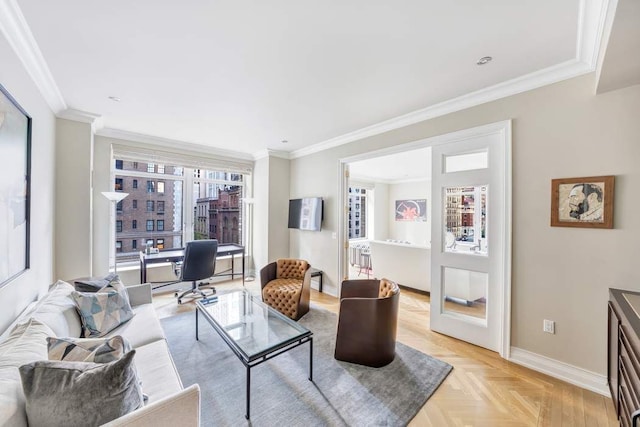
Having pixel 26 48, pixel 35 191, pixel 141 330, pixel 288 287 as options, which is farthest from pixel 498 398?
pixel 26 48

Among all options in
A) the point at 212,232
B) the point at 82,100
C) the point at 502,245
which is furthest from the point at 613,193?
the point at 212,232

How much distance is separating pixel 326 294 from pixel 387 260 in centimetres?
134

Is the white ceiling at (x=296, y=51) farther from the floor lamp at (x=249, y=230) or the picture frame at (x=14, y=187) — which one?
the floor lamp at (x=249, y=230)

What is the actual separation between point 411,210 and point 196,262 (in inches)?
244

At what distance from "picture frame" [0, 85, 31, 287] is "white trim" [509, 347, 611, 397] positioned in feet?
13.3

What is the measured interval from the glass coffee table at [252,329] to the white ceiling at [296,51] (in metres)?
2.28

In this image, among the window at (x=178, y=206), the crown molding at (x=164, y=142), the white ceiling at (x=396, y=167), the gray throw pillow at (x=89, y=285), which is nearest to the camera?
the gray throw pillow at (x=89, y=285)

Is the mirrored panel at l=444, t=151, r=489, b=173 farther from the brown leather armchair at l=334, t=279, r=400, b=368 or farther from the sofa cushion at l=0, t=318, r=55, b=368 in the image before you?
the sofa cushion at l=0, t=318, r=55, b=368

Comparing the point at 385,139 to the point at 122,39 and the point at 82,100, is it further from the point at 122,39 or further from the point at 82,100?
the point at 82,100

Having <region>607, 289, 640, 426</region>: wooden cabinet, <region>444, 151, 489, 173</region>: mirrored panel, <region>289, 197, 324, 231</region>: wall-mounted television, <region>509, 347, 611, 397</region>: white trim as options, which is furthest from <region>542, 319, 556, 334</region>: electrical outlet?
<region>289, 197, 324, 231</region>: wall-mounted television

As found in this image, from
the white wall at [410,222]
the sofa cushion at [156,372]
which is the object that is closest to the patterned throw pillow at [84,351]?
the sofa cushion at [156,372]

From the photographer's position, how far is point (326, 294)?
439 cm

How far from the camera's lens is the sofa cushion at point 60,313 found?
5.50 ft

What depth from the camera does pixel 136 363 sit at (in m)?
1.71
